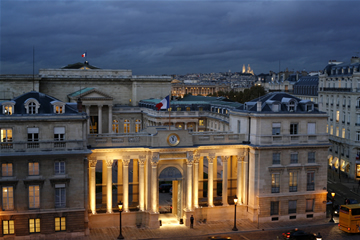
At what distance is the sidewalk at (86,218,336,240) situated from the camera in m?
46.4

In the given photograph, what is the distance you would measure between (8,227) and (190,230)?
1890cm

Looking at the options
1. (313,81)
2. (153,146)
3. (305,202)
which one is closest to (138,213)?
(153,146)

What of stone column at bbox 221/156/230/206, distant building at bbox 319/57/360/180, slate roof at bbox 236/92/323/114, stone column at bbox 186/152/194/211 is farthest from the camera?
distant building at bbox 319/57/360/180

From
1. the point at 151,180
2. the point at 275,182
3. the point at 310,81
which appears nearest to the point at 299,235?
the point at 275,182

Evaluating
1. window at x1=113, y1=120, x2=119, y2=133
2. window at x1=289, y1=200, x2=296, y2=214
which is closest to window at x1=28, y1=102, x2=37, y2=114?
window at x1=289, y1=200, x2=296, y2=214

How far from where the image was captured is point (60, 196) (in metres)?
45.1

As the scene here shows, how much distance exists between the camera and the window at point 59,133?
4483 cm

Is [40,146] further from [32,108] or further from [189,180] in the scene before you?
[189,180]

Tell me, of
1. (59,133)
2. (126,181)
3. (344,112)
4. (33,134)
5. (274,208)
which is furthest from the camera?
(344,112)

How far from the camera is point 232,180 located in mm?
56688

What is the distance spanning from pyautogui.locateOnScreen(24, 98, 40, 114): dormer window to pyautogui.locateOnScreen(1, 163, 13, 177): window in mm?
5655

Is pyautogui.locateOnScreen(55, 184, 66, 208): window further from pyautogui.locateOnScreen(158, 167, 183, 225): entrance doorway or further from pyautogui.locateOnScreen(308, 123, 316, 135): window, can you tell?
pyautogui.locateOnScreen(308, 123, 316, 135): window

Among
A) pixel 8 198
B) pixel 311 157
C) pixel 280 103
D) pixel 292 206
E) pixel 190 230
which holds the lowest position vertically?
pixel 190 230

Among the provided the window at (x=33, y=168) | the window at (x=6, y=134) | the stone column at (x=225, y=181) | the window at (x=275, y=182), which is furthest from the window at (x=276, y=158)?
the window at (x=6, y=134)
